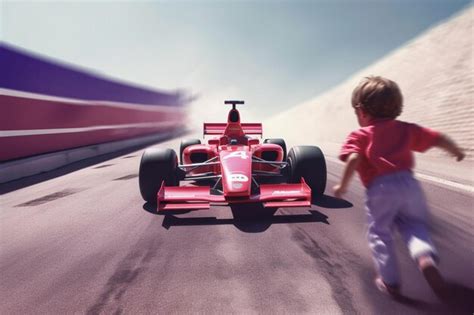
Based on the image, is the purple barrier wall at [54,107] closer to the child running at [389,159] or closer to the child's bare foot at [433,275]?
the child running at [389,159]

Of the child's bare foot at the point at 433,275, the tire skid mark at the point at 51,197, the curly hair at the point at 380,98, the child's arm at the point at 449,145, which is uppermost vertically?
the curly hair at the point at 380,98

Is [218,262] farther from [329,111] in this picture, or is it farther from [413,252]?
[329,111]

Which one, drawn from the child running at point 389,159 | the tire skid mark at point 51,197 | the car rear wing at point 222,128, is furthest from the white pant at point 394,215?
the car rear wing at point 222,128

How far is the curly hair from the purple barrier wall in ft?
25.7

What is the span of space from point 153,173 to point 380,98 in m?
3.37

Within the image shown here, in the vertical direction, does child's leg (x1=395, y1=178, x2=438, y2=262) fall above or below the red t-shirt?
below

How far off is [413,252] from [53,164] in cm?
923

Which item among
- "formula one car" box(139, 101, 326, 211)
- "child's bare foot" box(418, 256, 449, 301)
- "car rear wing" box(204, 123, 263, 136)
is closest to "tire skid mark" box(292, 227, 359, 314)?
"child's bare foot" box(418, 256, 449, 301)

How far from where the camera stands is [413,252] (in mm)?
1912

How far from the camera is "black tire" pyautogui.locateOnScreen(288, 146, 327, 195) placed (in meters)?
4.70

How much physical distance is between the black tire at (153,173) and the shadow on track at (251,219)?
0.42m

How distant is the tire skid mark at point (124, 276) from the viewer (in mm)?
2155

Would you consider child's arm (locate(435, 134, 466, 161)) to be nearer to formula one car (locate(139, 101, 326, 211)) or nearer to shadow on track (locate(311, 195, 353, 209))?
formula one car (locate(139, 101, 326, 211))

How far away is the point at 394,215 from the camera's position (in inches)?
80.7
